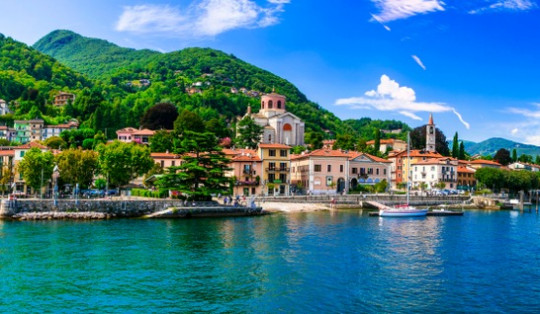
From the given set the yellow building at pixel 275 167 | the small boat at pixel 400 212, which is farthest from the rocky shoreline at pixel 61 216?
the small boat at pixel 400 212

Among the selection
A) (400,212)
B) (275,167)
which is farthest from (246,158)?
Answer: (400,212)

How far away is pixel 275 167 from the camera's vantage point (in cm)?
7138

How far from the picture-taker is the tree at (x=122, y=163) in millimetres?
57781

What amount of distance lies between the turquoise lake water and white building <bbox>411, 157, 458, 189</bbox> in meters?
49.0

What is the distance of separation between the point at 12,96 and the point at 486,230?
472 ft

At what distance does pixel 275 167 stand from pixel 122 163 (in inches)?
883

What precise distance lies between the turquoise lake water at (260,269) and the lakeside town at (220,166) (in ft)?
41.6

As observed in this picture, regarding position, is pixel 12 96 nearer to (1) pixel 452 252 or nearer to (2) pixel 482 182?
(2) pixel 482 182

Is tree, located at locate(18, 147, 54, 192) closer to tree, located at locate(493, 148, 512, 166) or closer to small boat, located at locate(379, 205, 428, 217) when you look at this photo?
small boat, located at locate(379, 205, 428, 217)

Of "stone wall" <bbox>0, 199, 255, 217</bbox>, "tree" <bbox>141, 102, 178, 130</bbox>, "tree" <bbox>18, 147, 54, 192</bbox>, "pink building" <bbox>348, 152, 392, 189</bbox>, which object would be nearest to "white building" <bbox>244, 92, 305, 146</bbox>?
"tree" <bbox>141, 102, 178, 130</bbox>

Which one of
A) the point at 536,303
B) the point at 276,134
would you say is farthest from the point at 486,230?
the point at 276,134

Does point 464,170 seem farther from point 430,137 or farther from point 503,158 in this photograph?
point 503,158

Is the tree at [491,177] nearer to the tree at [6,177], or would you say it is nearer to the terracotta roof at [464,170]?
the terracotta roof at [464,170]

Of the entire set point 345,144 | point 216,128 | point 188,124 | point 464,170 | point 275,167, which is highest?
point 216,128
